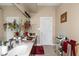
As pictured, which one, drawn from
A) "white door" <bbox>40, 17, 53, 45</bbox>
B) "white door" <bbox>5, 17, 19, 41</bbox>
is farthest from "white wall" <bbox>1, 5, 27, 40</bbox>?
"white door" <bbox>40, 17, 53, 45</bbox>

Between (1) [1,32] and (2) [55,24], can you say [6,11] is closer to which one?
(1) [1,32]

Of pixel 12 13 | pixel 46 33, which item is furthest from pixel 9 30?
pixel 46 33

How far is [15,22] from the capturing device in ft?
6.49

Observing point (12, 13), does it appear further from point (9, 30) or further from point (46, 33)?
point (46, 33)

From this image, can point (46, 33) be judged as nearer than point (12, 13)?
No

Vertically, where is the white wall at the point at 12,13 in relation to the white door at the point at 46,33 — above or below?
above

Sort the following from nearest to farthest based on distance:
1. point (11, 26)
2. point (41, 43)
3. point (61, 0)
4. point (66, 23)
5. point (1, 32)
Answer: point (61, 0)
point (1, 32)
point (11, 26)
point (41, 43)
point (66, 23)

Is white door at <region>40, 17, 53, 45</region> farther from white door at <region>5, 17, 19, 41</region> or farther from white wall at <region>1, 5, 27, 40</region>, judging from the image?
white door at <region>5, 17, 19, 41</region>

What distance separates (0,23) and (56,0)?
1.17m

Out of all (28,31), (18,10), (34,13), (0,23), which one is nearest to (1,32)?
(0,23)

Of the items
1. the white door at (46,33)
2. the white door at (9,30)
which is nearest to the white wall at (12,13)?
the white door at (9,30)

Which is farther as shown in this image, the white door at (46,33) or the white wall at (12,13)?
the white door at (46,33)

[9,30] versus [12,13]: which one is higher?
[12,13]

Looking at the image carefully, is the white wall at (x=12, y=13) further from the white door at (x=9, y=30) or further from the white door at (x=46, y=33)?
the white door at (x=46, y=33)
